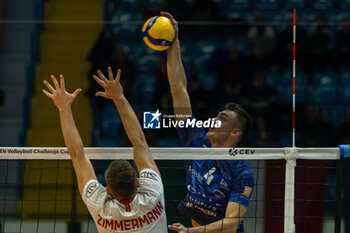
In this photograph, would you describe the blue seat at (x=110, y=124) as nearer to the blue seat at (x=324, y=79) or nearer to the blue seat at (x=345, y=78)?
the blue seat at (x=324, y=79)

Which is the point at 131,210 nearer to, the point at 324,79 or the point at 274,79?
the point at 274,79

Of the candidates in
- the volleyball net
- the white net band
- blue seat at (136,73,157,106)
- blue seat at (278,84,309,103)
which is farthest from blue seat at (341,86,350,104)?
the white net band

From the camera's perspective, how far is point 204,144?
5.23 m

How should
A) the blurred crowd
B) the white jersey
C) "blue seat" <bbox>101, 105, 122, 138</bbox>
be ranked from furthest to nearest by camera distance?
the blurred crowd
"blue seat" <bbox>101, 105, 122, 138</bbox>
the white jersey

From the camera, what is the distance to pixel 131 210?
360 cm

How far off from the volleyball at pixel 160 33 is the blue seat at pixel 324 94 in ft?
13.0

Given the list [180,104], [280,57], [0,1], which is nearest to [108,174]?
[180,104]

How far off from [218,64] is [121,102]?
4808mm

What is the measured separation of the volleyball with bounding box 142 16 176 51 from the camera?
5.09m

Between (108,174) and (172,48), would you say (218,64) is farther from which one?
(108,174)

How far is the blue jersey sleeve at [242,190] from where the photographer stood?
4.74 m

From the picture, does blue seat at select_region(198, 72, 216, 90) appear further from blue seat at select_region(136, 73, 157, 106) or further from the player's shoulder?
the player's shoulder

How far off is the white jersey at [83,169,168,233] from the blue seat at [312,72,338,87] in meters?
5.43

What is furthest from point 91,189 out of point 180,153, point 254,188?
point 254,188
